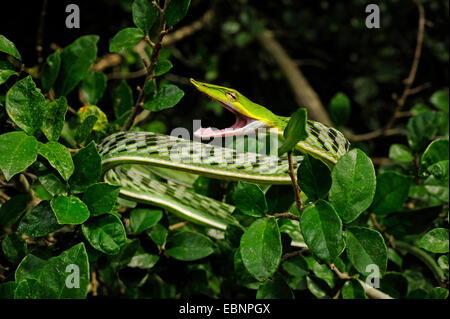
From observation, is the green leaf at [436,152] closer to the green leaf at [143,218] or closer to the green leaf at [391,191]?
the green leaf at [391,191]

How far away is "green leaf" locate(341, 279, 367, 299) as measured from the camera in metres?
0.86

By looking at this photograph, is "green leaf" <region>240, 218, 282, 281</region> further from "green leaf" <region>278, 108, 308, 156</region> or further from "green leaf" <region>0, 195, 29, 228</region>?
"green leaf" <region>0, 195, 29, 228</region>

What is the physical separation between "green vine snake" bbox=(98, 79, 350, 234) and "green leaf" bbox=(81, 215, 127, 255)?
0.15 m

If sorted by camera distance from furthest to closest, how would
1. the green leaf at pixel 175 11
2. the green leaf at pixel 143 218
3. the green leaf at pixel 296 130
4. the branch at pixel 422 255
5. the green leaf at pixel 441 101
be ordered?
the green leaf at pixel 441 101
the branch at pixel 422 255
the green leaf at pixel 143 218
the green leaf at pixel 175 11
the green leaf at pixel 296 130

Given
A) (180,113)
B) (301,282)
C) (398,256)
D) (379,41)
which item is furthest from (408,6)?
(301,282)

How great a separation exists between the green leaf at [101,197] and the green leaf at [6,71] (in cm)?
30

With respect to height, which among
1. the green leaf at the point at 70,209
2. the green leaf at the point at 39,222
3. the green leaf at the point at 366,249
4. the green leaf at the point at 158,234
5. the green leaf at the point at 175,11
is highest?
the green leaf at the point at 175,11

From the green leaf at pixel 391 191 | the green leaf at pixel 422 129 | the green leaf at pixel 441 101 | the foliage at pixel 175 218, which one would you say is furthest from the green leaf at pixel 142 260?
the green leaf at pixel 441 101

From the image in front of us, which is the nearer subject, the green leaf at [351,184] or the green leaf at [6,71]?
the green leaf at [351,184]

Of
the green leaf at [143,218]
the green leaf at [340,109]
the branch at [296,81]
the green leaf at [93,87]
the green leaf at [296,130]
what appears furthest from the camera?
the branch at [296,81]

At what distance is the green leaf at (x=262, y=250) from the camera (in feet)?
2.27

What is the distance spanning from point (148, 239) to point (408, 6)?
2161 millimetres

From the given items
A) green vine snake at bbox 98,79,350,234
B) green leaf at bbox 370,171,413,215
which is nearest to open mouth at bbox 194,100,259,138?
green vine snake at bbox 98,79,350,234

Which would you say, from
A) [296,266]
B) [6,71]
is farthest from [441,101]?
[6,71]
